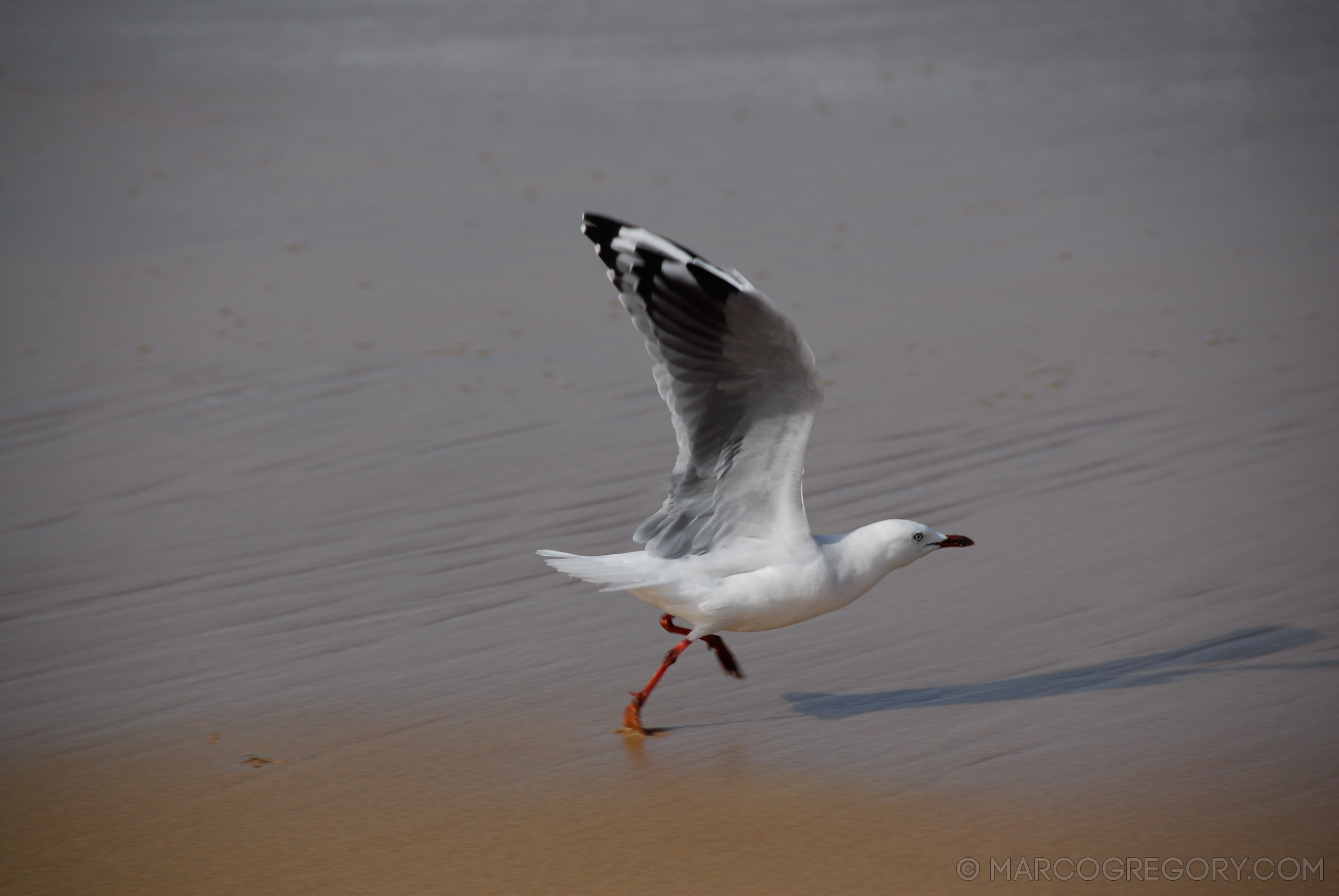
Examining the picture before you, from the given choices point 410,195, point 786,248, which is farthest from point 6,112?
point 786,248

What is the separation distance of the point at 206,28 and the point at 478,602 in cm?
1570

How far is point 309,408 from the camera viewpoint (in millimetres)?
7141

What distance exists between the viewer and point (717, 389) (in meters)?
4.31

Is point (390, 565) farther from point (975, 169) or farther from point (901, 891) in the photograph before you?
point (975, 169)

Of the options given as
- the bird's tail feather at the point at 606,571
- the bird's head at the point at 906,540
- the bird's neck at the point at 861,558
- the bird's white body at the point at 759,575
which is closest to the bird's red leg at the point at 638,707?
the bird's white body at the point at 759,575

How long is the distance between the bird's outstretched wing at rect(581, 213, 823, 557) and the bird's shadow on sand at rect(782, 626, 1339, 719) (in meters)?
0.51

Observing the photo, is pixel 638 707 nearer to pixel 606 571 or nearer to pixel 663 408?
pixel 606 571

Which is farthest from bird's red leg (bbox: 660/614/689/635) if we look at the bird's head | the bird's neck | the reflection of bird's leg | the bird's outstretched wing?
the bird's head

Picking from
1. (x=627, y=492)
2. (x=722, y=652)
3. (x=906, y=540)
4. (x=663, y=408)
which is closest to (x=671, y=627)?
(x=722, y=652)

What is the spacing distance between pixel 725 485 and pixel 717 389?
0.92ft

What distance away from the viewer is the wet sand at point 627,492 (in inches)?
149

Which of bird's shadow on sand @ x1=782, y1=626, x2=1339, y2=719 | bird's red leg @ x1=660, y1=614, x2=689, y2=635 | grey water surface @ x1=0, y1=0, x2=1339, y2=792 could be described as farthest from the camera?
bird's red leg @ x1=660, y1=614, x2=689, y2=635

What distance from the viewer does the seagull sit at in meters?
4.17

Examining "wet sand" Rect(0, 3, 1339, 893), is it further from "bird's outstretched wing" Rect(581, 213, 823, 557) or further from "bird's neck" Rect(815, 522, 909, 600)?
"bird's outstretched wing" Rect(581, 213, 823, 557)
